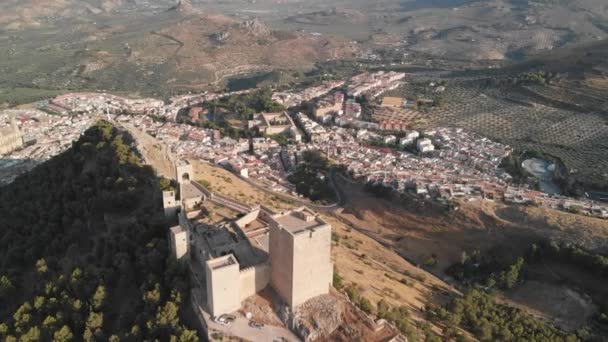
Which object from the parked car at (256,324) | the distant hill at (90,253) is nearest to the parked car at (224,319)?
the parked car at (256,324)

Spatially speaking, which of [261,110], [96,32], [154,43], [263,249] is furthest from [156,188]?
[96,32]

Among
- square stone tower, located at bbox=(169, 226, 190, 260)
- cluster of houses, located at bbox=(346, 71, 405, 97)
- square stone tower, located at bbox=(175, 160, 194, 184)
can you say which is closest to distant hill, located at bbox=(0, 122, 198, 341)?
square stone tower, located at bbox=(169, 226, 190, 260)

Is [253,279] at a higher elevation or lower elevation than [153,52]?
higher

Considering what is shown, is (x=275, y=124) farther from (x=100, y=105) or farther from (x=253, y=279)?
(x=253, y=279)

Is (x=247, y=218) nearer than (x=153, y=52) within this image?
Yes

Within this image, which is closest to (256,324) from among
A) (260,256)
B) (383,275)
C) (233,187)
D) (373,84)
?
(260,256)

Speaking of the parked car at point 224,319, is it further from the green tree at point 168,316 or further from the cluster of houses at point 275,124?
the cluster of houses at point 275,124

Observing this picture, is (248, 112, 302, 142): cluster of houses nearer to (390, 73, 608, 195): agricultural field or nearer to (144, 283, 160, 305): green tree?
(390, 73, 608, 195): agricultural field
